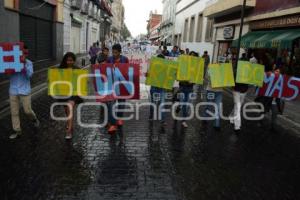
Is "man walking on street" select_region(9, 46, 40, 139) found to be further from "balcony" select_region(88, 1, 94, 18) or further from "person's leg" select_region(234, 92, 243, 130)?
"balcony" select_region(88, 1, 94, 18)

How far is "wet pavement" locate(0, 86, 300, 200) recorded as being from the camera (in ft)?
14.3

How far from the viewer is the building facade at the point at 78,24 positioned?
83.8 feet

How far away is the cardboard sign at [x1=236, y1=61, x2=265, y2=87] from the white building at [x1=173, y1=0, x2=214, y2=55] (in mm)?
20045

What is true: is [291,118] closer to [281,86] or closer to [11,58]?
[281,86]

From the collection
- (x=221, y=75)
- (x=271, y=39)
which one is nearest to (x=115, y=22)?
(x=271, y=39)

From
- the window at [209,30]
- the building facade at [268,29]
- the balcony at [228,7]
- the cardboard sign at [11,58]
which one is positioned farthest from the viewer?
the window at [209,30]

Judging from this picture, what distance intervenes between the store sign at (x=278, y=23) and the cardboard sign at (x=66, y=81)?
1070cm

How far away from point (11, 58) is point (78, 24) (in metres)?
25.8

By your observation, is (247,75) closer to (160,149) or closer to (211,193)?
(160,149)

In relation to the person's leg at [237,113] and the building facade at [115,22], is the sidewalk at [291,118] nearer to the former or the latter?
the person's leg at [237,113]

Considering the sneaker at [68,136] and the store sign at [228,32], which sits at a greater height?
the store sign at [228,32]

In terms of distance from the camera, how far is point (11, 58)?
6152 mm

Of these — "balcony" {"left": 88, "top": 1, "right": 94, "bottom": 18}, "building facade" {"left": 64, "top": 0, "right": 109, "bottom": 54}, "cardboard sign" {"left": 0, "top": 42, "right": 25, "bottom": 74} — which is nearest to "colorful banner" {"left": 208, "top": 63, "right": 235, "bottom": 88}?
"cardboard sign" {"left": 0, "top": 42, "right": 25, "bottom": 74}

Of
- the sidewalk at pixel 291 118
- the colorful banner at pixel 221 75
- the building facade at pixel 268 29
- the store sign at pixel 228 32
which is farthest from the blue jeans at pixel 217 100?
the store sign at pixel 228 32
